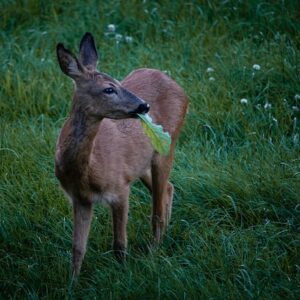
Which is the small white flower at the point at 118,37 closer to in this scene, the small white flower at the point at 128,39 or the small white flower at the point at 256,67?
the small white flower at the point at 128,39

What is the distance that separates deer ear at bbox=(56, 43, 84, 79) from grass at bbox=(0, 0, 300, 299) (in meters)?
1.15

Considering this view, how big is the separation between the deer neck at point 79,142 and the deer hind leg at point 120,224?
1.29 feet

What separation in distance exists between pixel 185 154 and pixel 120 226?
1311 mm

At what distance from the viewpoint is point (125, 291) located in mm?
5180

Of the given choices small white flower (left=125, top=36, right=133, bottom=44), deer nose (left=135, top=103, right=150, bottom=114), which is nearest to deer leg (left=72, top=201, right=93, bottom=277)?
deer nose (left=135, top=103, right=150, bottom=114)

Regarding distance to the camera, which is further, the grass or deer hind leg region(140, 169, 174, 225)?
deer hind leg region(140, 169, 174, 225)

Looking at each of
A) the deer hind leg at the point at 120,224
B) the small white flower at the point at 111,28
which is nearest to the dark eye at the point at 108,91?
the deer hind leg at the point at 120,224

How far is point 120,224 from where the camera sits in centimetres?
590

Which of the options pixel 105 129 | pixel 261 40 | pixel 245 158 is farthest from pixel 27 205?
pixel 261 40

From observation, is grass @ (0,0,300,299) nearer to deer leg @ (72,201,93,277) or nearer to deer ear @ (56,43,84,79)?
deer leg @ (72,201,93,277)

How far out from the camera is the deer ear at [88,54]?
586 centimetres

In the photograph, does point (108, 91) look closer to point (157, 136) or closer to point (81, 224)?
point (157, 136)

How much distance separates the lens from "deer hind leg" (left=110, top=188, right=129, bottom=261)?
5.87 m

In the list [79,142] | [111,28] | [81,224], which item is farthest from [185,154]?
[111,28]
